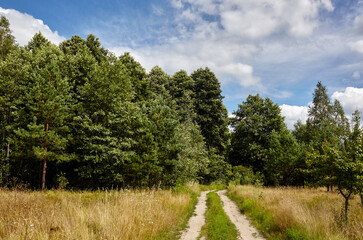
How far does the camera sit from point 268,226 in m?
8.82

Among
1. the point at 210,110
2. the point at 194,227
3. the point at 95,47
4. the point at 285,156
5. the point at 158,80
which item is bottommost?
the point at 194,227

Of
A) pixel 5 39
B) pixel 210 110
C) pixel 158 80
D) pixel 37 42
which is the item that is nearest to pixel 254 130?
pixel 210 110

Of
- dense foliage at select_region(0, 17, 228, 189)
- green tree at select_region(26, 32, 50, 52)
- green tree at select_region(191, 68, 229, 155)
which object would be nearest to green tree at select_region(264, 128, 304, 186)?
dense foliage at select_region(0, 17, 228, 189)

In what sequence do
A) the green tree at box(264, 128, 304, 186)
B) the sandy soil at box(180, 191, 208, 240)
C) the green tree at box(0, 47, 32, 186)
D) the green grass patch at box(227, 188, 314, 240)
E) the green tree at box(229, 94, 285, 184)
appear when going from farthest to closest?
1. the green tree at box(229, 94, 285, 184)
2. the green tree at box(264, 128, 304, 186)
3. the green tree at box(0, 47, 32, 186)
4. the sandy soil at box(180, 191, 208, 240)
5. the green grass patch at box(227, 188, 314, 240)

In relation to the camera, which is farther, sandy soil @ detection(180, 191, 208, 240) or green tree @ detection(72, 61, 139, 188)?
green tree @ detection(72, 61, 139, 188)

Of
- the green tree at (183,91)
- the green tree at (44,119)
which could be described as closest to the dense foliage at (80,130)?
the green tree at (44,119)

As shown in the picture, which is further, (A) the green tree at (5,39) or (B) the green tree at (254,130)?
(B) the green tree at (254,130)

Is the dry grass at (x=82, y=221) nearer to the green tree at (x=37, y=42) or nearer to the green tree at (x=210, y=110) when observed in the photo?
the green tree at (x=37, y=42)

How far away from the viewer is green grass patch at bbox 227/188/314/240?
6.81 m

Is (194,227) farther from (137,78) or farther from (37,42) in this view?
(37,42)

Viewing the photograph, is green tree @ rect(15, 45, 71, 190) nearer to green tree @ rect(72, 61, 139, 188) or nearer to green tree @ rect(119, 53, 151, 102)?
green tree @ rect(72, 61, 139, 188)

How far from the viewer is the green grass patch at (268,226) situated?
6805mm

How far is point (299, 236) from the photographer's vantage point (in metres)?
6.66

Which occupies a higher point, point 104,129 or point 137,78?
point 137,78
